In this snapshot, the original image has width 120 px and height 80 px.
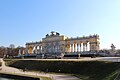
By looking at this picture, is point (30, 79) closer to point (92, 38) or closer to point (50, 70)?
point (50, 70)

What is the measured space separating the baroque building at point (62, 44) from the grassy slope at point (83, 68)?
148 ft

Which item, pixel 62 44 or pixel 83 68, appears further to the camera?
pixel 62 44

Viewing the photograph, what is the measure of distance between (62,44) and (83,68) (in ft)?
224

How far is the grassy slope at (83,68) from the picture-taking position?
29.0 m

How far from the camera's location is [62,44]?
10575 cm

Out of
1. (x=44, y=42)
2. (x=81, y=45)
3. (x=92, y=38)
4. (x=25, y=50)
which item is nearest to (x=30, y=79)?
(x=92, y=38)

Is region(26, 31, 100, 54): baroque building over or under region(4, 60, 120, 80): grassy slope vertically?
over

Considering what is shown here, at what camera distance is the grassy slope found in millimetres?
29031

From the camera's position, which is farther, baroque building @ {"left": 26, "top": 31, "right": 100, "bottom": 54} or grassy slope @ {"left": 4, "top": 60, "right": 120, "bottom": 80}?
baroque building @ {"left": 26, "top": 31, "right": 100, "bottom": 54}

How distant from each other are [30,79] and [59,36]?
74824mm

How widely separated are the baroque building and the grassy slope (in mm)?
45022

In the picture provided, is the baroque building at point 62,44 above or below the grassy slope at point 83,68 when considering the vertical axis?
above

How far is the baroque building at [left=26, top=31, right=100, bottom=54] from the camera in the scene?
93438 mm

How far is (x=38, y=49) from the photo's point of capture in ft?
397
